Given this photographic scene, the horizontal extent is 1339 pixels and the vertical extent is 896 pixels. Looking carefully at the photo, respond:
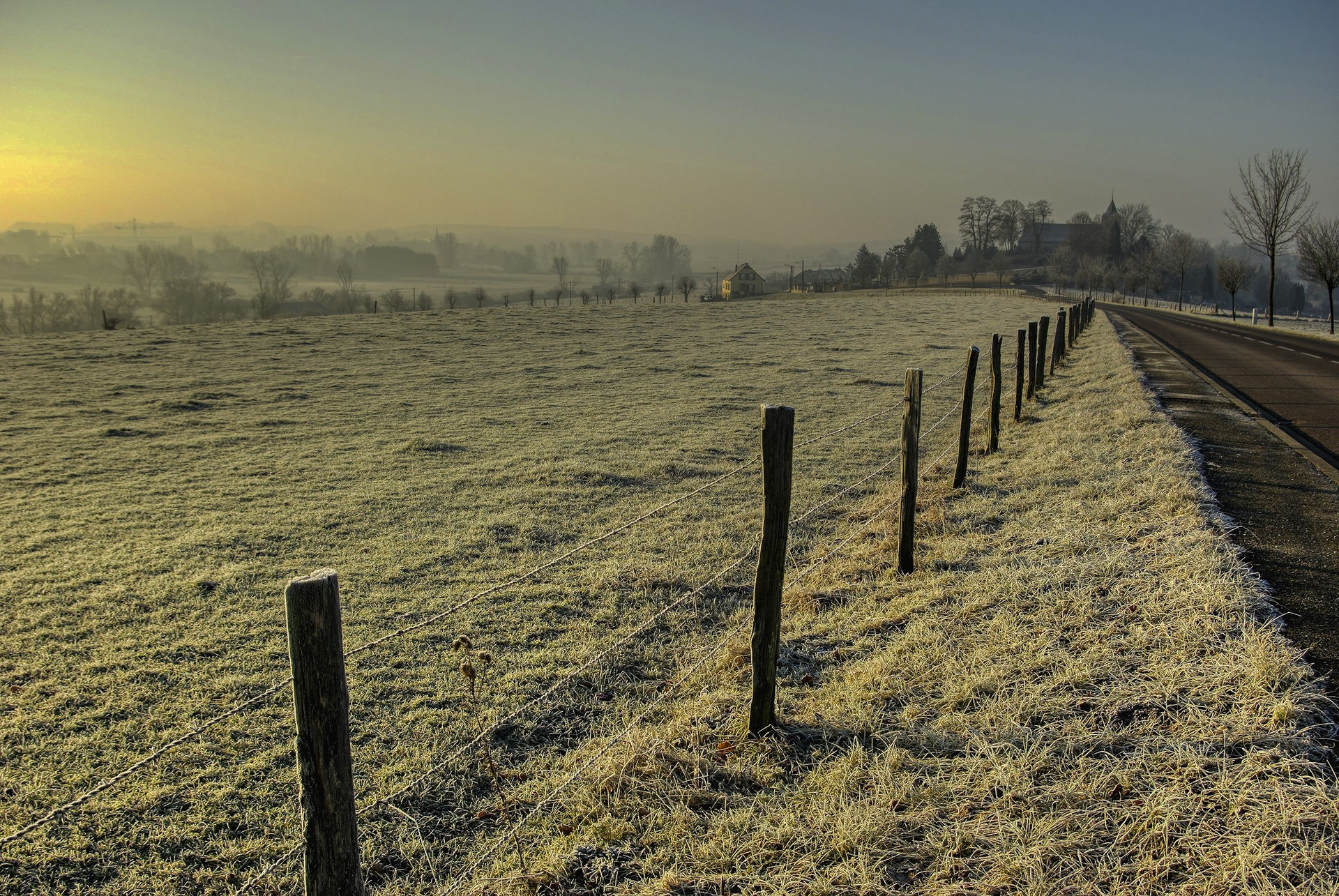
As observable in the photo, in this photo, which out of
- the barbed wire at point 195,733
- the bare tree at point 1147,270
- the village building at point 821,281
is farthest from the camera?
the village building at point 821,281

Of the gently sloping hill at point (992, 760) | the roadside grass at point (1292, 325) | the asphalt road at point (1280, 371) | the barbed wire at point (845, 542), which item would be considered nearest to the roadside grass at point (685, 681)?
the gently sloping hill at point (992, 760)

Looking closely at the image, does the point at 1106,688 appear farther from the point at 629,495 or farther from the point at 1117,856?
the point at 629,495

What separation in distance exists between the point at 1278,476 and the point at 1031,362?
7217mm

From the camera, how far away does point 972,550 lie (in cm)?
709

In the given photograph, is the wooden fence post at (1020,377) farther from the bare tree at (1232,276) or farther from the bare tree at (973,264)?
the bare tree at (973,264)

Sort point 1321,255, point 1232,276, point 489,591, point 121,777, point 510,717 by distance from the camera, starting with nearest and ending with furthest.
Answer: point 121,777
point 489,591
point 510,717
point 1321,255
point 1232,276

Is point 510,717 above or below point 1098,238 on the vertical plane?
below

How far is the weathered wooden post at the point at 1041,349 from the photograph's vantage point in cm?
1540

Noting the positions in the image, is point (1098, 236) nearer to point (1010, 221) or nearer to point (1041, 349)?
point (1010, 221)

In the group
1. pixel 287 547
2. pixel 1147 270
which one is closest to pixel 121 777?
pixel 287 547

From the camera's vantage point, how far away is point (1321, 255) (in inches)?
1528

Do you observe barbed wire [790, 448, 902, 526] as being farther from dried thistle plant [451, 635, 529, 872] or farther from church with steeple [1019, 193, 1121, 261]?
church with steeple [1019, 193, 1121, 261]

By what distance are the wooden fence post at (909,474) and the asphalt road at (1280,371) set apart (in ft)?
17.3

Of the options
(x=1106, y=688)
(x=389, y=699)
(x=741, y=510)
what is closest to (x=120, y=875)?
(x=389, y=699)
